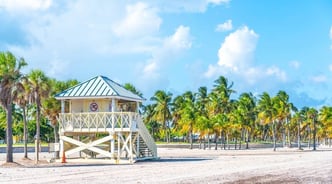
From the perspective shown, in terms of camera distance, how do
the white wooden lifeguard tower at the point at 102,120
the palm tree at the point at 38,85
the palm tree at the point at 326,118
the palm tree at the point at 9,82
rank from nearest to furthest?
the palm tree at the point at 9,82 → the white wooden lifeguard tower at the point at 102,120 → the palm tree at the point at 38,85 → the palm tree at the point at 326,118

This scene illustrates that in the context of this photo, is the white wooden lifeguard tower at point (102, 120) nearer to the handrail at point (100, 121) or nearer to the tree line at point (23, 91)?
the handrail at point (100, 121)

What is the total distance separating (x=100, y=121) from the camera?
34.0m

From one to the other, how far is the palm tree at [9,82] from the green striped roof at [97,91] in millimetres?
3468

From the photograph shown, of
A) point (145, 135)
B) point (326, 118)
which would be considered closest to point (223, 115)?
point (326, 118)

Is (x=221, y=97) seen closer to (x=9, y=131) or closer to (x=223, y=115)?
(x=223, y=115)

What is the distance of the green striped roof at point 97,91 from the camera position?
112ft

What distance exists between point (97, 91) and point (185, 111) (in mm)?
45698

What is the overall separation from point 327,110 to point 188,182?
80606 millimetres

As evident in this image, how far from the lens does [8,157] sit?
32.0 m

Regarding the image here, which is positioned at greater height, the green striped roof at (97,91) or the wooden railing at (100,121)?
the green striped roof at (97,91)

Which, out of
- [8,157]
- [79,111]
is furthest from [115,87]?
[8,157]

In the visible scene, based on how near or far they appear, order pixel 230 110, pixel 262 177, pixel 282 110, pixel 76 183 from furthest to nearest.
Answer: pixel 230 110 → pixel 282 110 → pixel 262 177 → pixel 76 183

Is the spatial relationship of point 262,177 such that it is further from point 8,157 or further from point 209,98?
point 209,98

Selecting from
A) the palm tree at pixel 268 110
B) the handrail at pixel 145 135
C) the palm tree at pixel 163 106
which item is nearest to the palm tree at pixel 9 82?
the handrail at pixel 145 135
